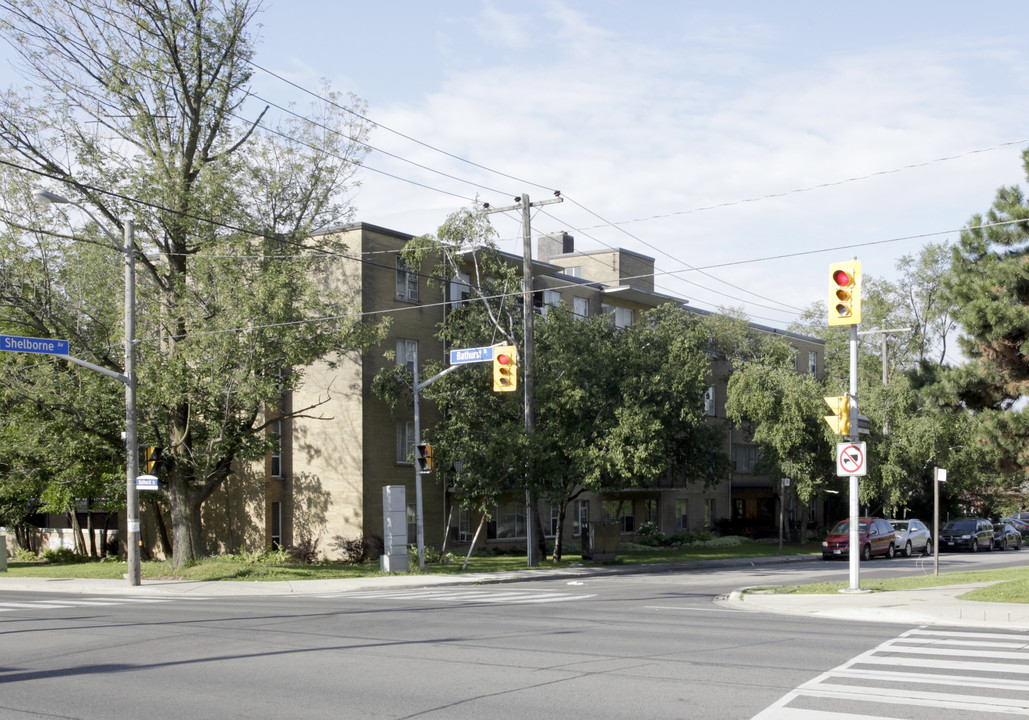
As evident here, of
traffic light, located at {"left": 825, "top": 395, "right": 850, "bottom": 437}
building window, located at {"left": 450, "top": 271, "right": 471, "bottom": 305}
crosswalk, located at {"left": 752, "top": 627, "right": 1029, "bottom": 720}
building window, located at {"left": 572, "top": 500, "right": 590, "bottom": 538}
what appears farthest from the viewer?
building window, located at {"left": 572, "top": 500, "right": 590, "bottom": 538}

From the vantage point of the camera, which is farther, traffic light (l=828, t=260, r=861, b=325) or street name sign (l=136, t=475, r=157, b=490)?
street name sign (l=136, t=475, r=157, b=490)

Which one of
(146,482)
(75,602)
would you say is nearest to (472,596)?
(75,602)

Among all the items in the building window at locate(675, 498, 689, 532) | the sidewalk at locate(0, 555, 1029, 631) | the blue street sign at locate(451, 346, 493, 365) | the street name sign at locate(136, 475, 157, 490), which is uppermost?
the blue street sign at locate(451, 346, 493, 365)

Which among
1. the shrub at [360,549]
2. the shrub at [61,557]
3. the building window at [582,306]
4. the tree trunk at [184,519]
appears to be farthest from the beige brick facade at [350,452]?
the building window at [582,306]

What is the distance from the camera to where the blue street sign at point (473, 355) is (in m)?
25.3

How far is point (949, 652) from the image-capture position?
1173cm

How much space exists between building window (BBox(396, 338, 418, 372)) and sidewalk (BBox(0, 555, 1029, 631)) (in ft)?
30.4

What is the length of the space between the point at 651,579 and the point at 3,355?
19676 millimetres

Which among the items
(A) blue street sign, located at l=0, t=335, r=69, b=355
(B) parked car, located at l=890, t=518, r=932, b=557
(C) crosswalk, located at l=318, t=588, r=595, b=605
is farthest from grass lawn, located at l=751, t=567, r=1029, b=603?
(A) blue street sign, located at l=0, t=335, r=69, b=355

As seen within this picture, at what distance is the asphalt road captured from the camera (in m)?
8.79

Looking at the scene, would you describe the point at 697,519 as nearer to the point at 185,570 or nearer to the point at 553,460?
the point at 553,460

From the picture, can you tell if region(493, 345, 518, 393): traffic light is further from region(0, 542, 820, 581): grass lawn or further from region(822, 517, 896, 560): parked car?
region(822, 517, 896, 560): parked car

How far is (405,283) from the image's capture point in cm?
3572

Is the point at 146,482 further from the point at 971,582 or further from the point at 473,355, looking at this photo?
the point at 971,582
